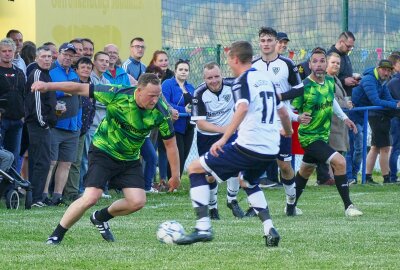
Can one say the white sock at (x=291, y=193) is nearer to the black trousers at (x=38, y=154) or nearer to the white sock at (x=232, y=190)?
→ the white sock at (x=232, y=190)

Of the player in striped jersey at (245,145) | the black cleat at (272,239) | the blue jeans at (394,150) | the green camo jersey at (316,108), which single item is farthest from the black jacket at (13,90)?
the blue jeans at (394,150)

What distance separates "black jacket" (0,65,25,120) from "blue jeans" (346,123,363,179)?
6530mm

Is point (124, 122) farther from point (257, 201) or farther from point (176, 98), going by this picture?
point (176, 98)

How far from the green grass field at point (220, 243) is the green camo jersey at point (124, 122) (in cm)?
92

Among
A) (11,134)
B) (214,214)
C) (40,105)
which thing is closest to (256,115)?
(214,214)

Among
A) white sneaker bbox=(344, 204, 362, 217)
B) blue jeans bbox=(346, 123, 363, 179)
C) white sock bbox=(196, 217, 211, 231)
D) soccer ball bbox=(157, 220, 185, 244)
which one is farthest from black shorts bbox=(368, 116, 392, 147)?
white sock bbox=(196, 217, 211, 231)

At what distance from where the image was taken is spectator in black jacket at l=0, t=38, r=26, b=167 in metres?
14.7

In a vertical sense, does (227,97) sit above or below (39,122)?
above

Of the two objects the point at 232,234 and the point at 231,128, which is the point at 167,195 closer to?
the point at 232,234

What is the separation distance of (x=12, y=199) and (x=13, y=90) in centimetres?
143

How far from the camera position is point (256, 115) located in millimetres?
10266

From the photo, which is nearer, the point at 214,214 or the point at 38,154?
the point at 214,214

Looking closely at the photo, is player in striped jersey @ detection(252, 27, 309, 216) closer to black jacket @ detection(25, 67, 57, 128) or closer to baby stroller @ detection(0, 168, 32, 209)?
black jacket @ detection(25, 67, 57, 128)

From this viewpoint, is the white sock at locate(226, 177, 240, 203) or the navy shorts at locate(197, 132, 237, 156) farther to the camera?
the white sock at locate(226, 177, 240, 203)
